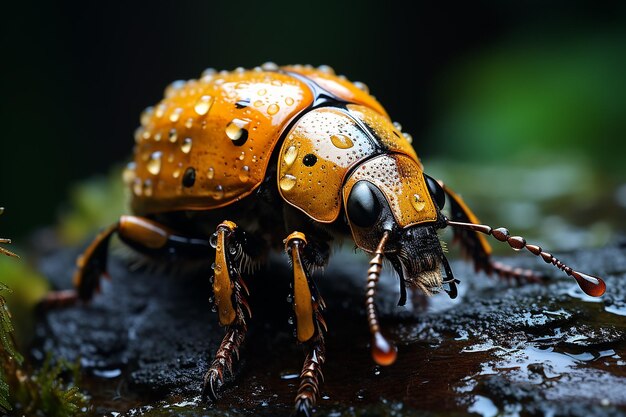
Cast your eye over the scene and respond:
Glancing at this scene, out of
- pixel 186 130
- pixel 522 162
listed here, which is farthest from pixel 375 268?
pixel 522 162

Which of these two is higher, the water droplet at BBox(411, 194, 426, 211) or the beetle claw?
the water droplet at BBox(411, 194, 426, 211)

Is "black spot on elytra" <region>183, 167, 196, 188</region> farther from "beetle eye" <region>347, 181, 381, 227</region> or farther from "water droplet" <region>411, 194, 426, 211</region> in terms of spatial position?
"water droplet" <region>411, 194, 426, 211</region>

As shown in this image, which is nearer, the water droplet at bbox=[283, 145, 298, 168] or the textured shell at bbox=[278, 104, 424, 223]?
the textured shell at bbox=[278, 104, 424, 223]

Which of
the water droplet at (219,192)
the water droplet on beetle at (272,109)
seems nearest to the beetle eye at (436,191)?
the water droplet on beetle at (272,109)

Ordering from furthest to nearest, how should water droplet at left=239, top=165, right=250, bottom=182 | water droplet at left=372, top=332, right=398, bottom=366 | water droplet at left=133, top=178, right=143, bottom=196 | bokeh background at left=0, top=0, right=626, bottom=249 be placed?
bokeh background at left=0, top=0, right=626, bottom=249 → water droplet at left=133, top=178, right=143, bottom=196 → water droplet at left=239, top=165, right=250, bottom=182 → water droplet at left=372, top=332, right=398, bottom=366

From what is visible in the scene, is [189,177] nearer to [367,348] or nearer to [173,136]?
[173,136]

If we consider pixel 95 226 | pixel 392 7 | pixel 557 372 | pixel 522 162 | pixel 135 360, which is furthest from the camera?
pixel 392 7

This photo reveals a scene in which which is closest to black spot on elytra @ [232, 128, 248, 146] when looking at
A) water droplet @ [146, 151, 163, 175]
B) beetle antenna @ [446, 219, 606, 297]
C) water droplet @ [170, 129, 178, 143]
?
water droplet @ [170, 129, 178, 143]

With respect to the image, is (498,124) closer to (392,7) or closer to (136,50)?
(392,7)

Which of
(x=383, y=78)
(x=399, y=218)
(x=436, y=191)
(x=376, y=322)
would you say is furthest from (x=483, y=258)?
(x=383, y=78)
